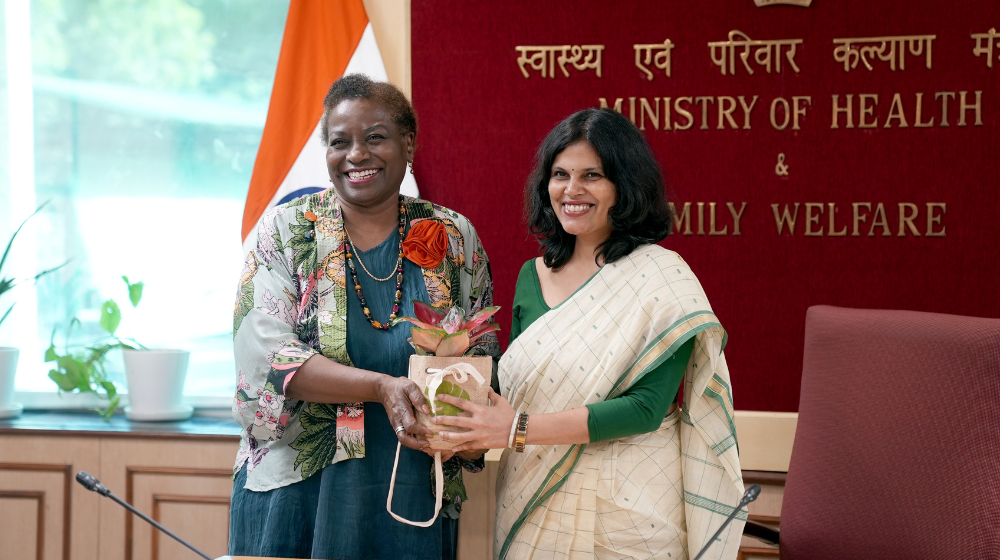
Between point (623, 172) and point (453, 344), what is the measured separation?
548mm

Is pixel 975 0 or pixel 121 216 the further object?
pixel 121 216

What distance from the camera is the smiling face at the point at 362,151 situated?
70.3 inches

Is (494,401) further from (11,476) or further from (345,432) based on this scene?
(11,476)

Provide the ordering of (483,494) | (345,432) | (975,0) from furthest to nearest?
(483,494)
(975,0)
(345,432)

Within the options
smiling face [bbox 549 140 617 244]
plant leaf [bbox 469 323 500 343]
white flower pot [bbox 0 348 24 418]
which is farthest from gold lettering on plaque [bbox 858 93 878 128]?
white flower pot [bbox 0 348 24 418]

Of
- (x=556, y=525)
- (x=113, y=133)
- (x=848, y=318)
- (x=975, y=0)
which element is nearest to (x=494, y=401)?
(x=556, y=525)

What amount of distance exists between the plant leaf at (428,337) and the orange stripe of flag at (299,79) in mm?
1452

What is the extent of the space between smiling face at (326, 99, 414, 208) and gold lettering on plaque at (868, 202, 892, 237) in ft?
4.99

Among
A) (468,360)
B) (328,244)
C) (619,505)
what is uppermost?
(328,244)

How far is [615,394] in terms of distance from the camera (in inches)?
64.9

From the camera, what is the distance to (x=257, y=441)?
178 centimetres

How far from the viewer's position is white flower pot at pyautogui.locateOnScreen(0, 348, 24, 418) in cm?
284

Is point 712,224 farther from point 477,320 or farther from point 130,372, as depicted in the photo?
point 130,372

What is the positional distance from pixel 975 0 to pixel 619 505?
74.2 inches
